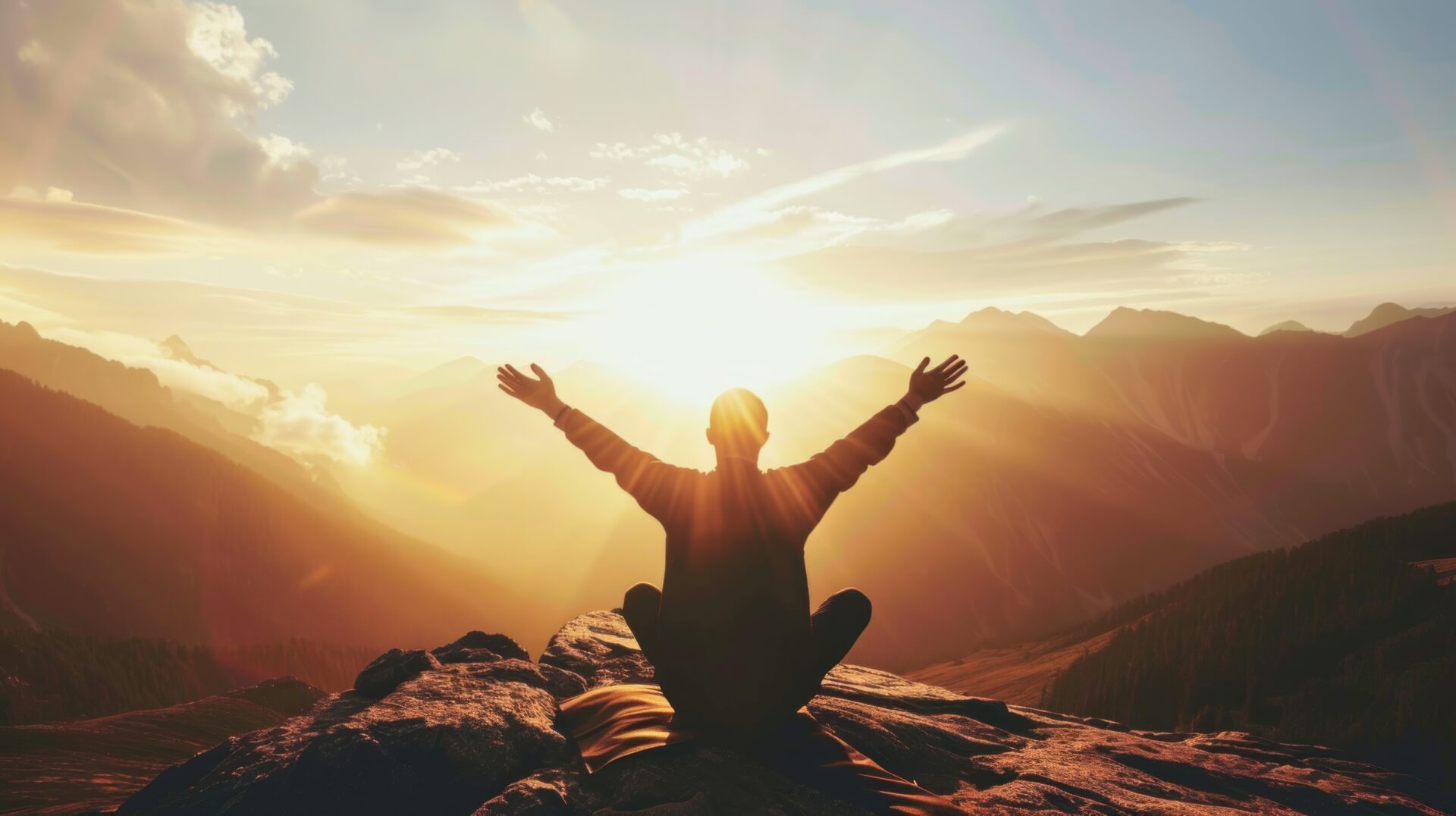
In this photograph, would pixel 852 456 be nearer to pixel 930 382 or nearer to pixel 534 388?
pixel 930 382

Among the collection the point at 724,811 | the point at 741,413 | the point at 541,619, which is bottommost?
the point at 541,619

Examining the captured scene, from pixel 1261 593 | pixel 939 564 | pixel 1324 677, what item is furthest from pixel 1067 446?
pixel 1324 677

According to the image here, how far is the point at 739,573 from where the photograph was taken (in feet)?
19.0

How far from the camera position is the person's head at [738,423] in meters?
5.90

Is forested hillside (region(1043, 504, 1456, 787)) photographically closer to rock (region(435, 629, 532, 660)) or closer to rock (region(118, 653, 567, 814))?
rock (region(118, 653, 567, 814))

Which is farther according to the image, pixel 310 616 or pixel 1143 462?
pixel 1143 462

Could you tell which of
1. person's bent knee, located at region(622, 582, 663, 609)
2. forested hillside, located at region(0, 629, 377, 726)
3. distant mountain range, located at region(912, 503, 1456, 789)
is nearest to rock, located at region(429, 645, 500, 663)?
person's bent knee, located at region(622, 582, 663, 609)

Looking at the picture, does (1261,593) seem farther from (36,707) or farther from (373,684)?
(36,707)

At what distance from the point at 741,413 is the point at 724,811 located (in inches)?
119

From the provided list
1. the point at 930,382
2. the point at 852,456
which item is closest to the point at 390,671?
the point at 852,456

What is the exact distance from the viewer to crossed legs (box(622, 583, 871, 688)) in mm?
6062

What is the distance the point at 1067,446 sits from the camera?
604 feet

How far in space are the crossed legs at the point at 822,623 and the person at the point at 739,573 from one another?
0.05 feet

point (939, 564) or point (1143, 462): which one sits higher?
point (1143, 462)
